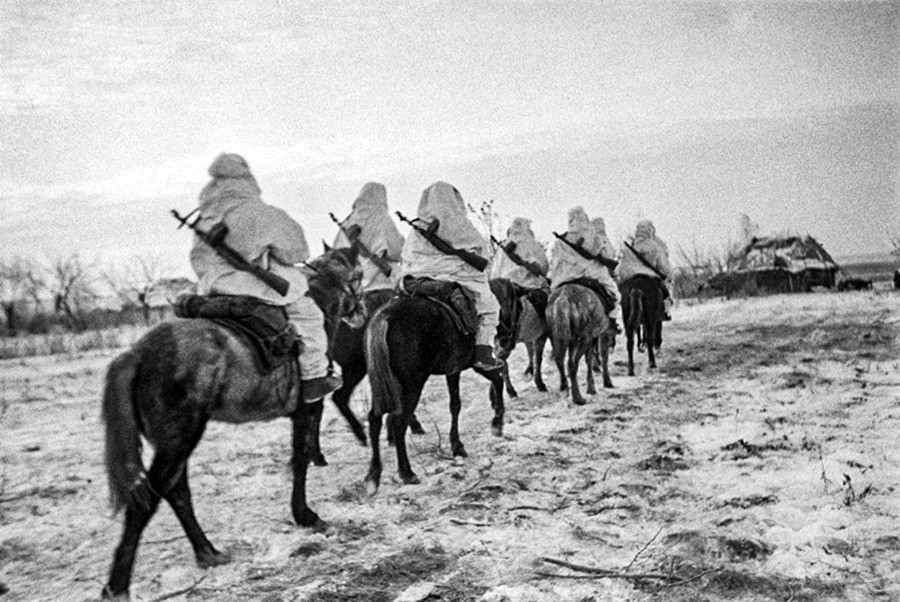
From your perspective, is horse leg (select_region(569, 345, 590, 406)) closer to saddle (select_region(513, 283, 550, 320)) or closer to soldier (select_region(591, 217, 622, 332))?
soldier (select_region(591, 217, 622, 332))

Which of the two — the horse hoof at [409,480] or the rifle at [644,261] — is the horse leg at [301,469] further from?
the rifle at [644,261]

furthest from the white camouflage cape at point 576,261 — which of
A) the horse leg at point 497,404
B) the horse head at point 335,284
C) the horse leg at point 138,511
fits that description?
the horse leg at point 138,511

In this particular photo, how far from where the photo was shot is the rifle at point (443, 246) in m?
6.96

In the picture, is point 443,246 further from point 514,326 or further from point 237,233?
point 514,326

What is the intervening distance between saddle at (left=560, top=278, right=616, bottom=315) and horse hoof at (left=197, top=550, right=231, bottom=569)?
23.4 ft

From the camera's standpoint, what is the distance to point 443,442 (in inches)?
303

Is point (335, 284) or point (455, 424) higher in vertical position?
point (335, 284)

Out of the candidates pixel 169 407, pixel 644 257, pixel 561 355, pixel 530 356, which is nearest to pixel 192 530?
pixel 169 407

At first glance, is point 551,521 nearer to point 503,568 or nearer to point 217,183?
point 503,568

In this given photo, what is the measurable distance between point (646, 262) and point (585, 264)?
97.3 inches

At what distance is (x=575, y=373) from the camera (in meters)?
9.61

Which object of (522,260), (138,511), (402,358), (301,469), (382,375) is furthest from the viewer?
(522,260)

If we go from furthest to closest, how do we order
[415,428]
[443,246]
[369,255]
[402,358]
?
1. [369,255]
2. [415,428]
3. [443,246]
4. [402,358]

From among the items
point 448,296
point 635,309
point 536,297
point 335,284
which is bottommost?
point 635,309
